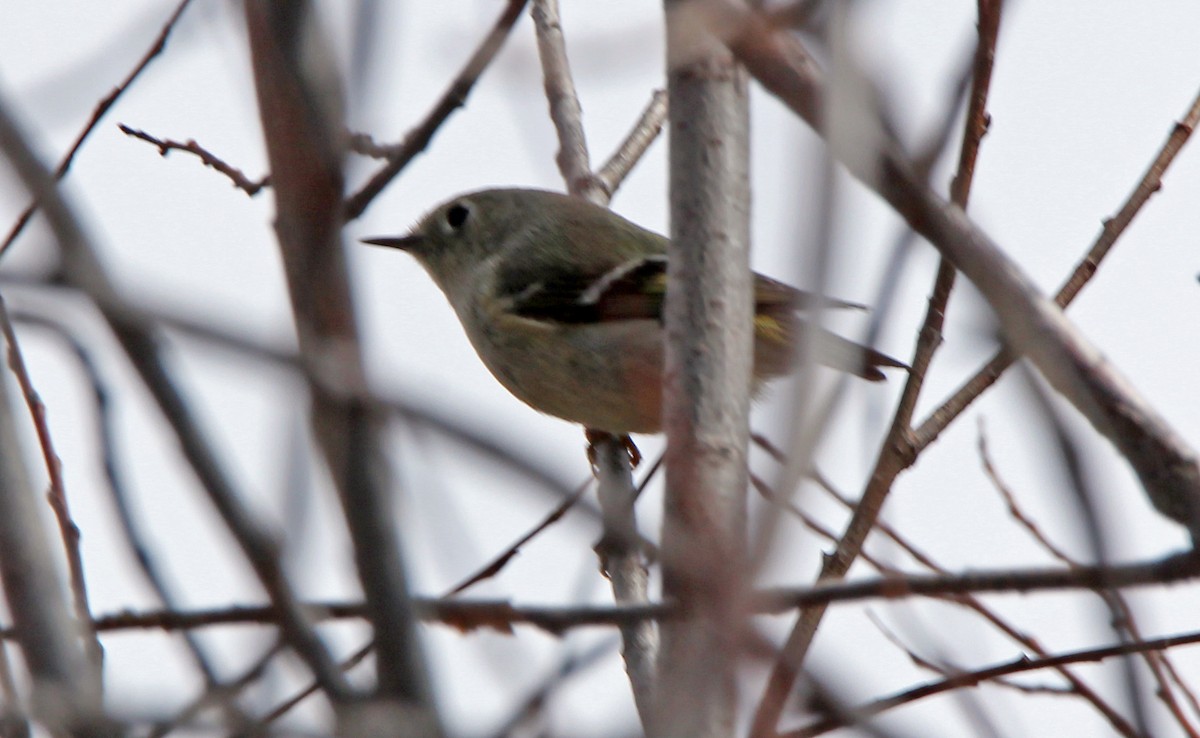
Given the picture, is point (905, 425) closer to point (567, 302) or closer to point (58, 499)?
point (58, 499)

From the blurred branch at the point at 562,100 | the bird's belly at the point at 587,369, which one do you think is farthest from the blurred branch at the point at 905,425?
the blurred branch at the point at 562,100

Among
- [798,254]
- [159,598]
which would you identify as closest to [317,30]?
[798,254]

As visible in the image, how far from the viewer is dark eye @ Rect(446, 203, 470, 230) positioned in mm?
4496

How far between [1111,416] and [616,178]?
3.07m

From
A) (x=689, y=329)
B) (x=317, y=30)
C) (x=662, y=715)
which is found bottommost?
(x=662, y=715)

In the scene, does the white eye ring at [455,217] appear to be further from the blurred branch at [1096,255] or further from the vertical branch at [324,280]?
the vertical branch at [324,280]

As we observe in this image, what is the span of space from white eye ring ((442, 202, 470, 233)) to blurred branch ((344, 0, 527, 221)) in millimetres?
2381

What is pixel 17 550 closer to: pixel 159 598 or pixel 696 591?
pixel 159 598

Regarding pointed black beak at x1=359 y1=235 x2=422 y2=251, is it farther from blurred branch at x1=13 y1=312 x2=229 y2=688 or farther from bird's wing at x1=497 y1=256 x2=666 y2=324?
blurred branch at x1=13 y1=312 x2=229 y2=688

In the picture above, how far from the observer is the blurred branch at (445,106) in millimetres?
1877

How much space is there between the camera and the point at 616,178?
13.1 feet

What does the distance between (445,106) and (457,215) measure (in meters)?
2.43

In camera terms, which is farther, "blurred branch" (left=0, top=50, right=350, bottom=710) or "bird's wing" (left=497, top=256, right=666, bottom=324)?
"bird's wing" (left=497, top=256, right=666, bottom=324)

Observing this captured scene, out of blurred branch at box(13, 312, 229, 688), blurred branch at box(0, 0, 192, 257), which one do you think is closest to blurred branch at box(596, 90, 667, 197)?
blurred branch at box(0, 0, 192, 257)
